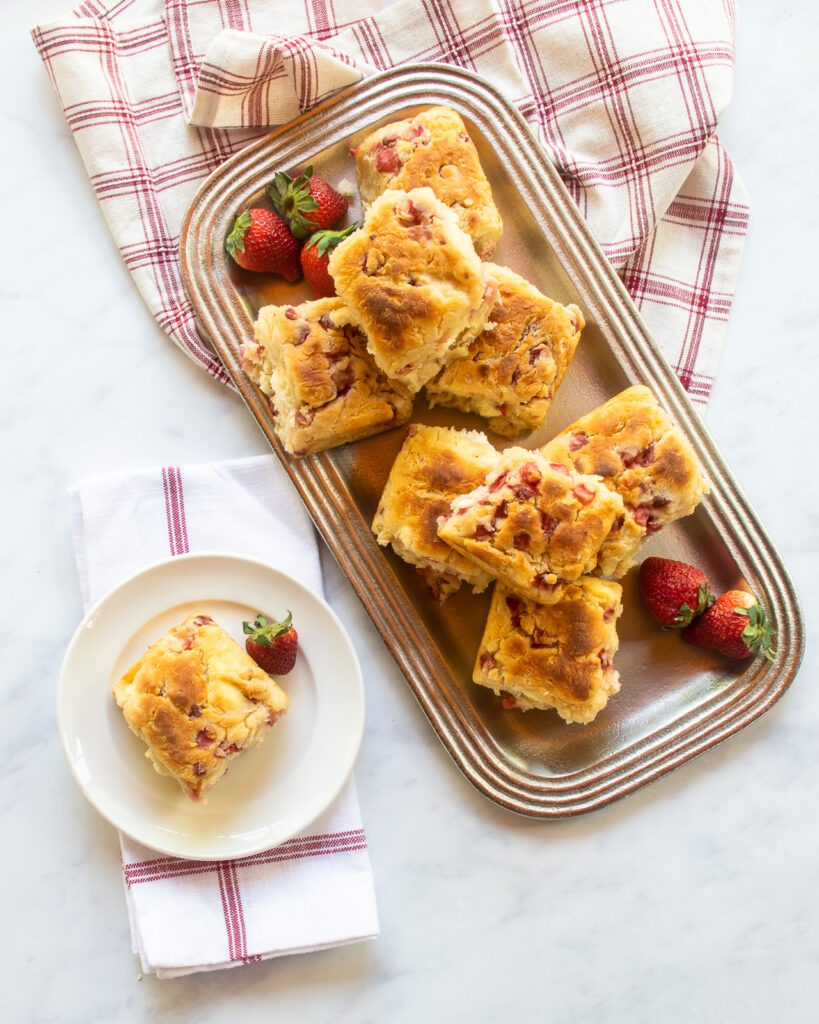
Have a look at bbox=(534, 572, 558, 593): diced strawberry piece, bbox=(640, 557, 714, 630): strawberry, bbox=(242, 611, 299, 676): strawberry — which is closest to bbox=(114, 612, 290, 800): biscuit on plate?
bbox=(242, 611, 299, 676): strawberry

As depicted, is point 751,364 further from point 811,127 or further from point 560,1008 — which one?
point 560,1008

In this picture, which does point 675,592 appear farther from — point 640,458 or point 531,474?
point 531,474

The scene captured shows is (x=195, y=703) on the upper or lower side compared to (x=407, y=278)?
lower

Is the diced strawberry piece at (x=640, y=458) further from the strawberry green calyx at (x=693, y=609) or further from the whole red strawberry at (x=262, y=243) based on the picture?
the whole red strawberry at (x=262, y=243)

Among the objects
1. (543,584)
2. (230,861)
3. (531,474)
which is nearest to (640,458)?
(531,474)

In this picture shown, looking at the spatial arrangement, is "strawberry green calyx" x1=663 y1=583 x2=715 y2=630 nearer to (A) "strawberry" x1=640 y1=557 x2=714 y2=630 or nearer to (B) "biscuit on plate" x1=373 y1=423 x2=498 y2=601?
(A) "strawberry" x1=640 y1=557 x2=714 y2=630

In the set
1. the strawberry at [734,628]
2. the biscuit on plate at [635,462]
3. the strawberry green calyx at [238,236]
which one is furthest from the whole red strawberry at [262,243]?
the strawberry at [734,628]

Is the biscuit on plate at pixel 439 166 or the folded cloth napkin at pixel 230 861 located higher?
the biscuit on plate at pixel 439 166
